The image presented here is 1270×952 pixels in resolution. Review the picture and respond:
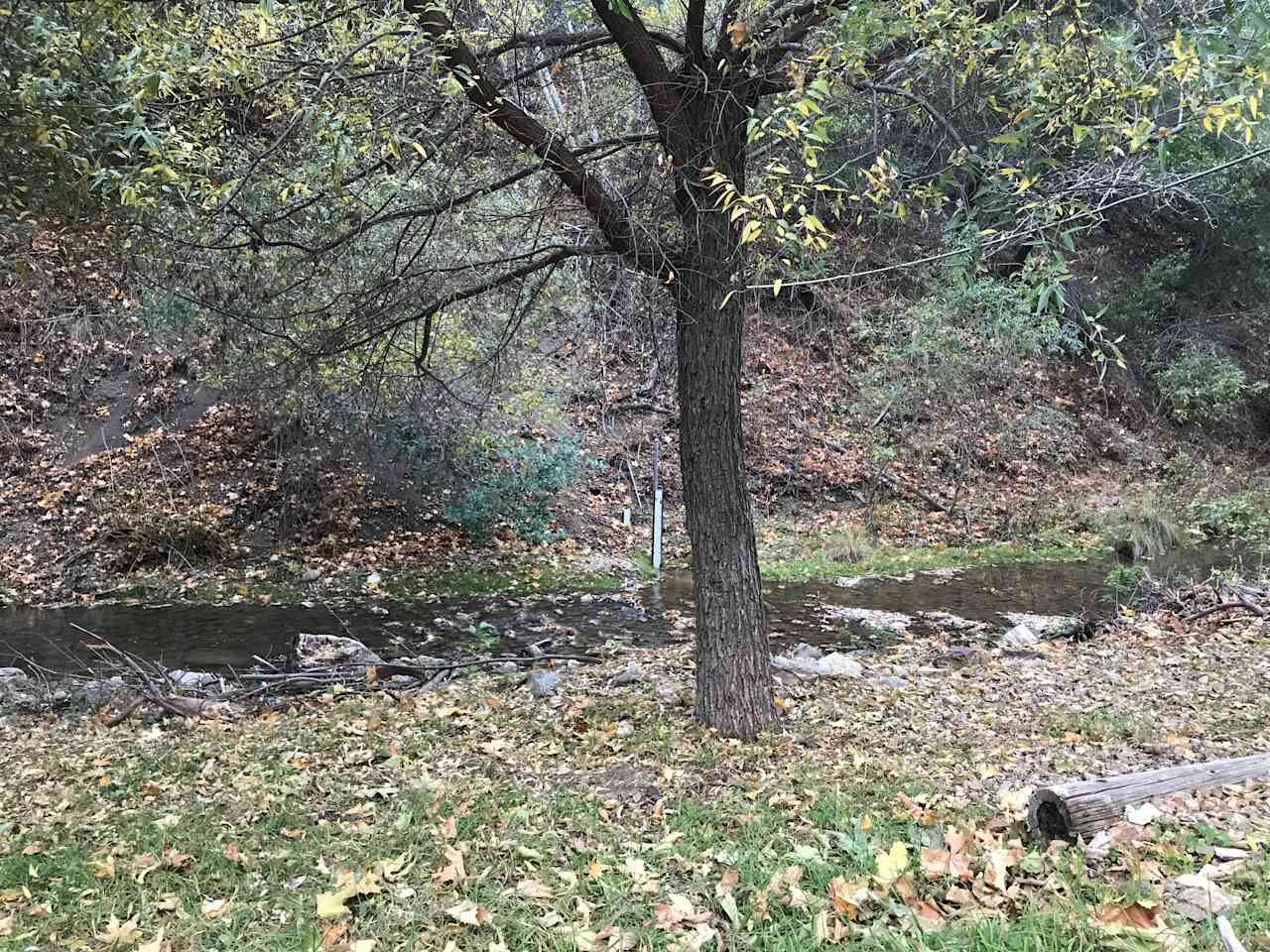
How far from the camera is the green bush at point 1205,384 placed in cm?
1917

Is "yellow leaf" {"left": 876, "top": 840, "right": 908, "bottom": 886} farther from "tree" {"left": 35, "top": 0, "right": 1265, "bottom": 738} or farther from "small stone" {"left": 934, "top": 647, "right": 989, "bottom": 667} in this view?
"small stone" {"left": 934, "top": 647, "right": 989, "bottom": 667}

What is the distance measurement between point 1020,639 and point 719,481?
5476 mm

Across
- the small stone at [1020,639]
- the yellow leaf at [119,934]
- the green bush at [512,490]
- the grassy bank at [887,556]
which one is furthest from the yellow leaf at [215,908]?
the green bush at [512,490]

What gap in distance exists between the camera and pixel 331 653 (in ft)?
27.8

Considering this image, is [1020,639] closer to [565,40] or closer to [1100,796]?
[1100,796]

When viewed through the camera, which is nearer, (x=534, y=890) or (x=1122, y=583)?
(x=534, y=890)

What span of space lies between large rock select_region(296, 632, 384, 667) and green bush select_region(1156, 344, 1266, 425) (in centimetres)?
1938

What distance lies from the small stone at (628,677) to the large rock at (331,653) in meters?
2.38

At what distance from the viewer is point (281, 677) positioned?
745cm

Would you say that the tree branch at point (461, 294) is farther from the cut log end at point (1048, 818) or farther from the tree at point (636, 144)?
the cut log end at point (1048, 818)

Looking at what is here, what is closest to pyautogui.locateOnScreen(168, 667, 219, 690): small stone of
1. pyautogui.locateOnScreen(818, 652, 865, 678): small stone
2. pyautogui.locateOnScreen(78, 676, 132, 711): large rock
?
pyautogui.locateOnScreen(78, 676, 132, 711): large rock

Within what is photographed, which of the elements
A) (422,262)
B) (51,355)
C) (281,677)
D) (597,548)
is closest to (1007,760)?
(422,262)

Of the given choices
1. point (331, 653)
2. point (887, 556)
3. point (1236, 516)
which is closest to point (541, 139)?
point (331, 653)

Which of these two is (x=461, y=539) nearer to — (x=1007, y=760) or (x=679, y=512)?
(x=679, y=512)
